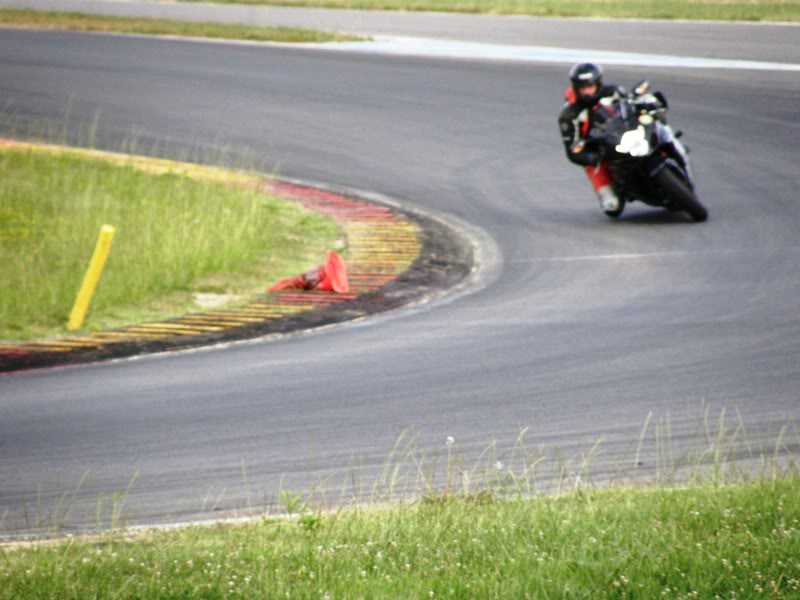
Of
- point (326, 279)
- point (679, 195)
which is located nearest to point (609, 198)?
point (679, 195)

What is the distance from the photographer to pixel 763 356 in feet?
33.6

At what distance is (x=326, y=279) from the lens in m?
13.5

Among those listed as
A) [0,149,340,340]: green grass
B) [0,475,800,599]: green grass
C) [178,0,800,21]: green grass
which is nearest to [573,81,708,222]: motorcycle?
[0,149,340,340]: green grass

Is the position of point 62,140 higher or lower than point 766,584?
lower

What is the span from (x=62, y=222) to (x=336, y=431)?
8.37 meters

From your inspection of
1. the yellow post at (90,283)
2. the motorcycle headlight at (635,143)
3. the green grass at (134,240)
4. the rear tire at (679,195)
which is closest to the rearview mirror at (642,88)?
the motorcycle headlight at (635,143)

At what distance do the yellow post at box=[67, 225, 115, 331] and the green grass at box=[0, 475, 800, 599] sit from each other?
615 cm

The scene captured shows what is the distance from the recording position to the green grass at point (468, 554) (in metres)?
5.47

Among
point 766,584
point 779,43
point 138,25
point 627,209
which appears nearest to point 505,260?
point 627,209

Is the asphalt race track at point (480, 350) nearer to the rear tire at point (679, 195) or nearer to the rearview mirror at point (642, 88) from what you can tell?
the rear tire at point (679, 195)

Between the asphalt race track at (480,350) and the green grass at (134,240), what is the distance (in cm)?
167

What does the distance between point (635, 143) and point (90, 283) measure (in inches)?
221

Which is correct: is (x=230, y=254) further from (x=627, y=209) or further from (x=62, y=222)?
(x=627, y=209)

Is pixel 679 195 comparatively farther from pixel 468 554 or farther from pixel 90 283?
pixel 468 554
